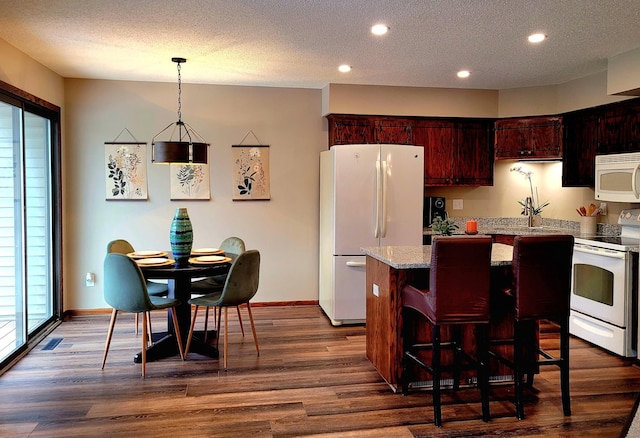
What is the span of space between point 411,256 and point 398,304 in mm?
342

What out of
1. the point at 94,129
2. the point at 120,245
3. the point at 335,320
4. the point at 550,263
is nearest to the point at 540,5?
the point at 550,263

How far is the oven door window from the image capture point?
4303mm

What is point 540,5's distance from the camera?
127 inches

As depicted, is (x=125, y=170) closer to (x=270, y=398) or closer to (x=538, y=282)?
(x=270, y=398)

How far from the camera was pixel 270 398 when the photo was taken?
11.2 feet

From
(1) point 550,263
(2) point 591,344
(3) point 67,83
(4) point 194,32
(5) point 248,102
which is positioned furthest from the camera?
(5) point 248,102

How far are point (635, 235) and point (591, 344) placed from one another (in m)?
1.04

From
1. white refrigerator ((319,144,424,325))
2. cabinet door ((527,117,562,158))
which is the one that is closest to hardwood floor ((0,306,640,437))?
white refrigerator ((319,144,424,325))

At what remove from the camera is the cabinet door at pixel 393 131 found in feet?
18.9

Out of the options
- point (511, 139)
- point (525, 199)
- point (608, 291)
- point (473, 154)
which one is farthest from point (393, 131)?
point (608, 291)

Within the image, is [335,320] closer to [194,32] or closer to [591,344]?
[591,344]

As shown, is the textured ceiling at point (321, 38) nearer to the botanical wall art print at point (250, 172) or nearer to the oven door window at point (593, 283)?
the botanical wall art print at point (250, 172)

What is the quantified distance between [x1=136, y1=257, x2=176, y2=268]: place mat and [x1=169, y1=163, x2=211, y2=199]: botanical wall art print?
1.59 m

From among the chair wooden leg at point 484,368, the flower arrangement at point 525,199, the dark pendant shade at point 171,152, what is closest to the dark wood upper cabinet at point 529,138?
the flower arrangement at point 525,199
